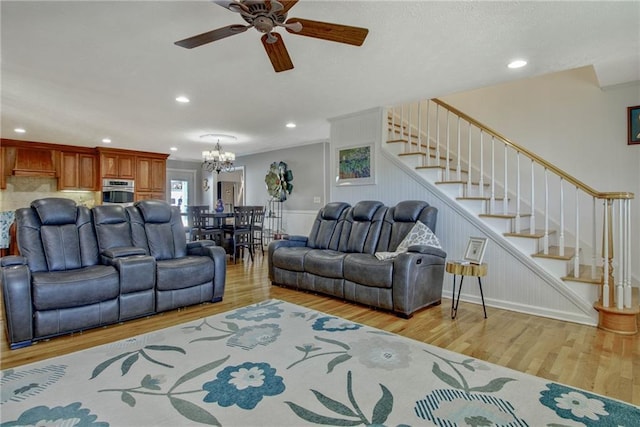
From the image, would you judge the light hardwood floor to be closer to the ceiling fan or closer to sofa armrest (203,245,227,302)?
sofa armrest (203,245,227,302)

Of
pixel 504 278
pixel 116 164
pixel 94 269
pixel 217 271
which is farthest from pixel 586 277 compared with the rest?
pixel 116 164

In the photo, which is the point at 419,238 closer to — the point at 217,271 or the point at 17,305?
the point at 217,271

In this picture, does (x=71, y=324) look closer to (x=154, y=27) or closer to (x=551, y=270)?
(x=154, y=27)

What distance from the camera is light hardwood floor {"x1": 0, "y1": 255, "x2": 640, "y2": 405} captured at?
217 cm

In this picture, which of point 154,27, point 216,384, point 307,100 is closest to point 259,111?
point 307,100

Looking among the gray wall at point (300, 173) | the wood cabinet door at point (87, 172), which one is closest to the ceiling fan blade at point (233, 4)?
the gray wall at point (300, 173)

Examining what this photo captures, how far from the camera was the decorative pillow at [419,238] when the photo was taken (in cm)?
367

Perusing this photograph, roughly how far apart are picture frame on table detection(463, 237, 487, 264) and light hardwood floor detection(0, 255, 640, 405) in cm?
59

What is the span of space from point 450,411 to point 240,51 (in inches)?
122

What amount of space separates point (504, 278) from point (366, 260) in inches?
62.6

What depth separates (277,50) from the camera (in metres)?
2.36

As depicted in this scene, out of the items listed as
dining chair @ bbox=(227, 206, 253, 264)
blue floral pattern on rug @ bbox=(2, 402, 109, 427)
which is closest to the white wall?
dining chair @ bbox=(227, 206, 253, 264)

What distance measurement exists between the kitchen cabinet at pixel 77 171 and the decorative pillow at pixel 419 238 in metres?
7.41

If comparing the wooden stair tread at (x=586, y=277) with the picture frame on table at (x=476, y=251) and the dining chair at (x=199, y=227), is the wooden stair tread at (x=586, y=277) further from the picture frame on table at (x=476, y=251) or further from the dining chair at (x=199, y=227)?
the dining chair at (x=199, y=227)
